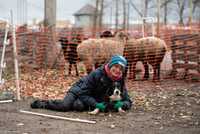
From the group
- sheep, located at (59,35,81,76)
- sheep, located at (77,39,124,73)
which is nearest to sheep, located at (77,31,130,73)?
sheep, located at (77,39,124,73)

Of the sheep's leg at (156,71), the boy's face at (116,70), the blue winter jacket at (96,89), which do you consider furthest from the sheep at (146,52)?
the boy's face at (116,70)

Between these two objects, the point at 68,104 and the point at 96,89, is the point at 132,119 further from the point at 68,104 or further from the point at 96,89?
the point at 68,104

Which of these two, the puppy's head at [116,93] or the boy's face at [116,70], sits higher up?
the boy's face at [116,70]

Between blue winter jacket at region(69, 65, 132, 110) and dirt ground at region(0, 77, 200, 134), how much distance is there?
0.22 metres

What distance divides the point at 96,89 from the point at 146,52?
530 cm

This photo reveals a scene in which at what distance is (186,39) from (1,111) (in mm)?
6764

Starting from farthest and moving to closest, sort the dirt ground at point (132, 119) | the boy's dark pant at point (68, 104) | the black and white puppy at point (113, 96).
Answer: the boy's dark pant at point (68, 104) < the black and white puppy at point (113, 96) < the dirt ground at point (132, 119)

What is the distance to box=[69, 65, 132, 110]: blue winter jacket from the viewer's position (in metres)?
8.23

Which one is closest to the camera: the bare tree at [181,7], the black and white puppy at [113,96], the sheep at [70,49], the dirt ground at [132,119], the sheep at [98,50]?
the dirt ground at [132,119]

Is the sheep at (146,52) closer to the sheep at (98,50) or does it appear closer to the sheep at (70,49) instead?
the sheep at (98,50)

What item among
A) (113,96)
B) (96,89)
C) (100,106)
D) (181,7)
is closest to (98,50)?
(96,89)

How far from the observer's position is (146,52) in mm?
13438

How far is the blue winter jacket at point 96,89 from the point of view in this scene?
8227 millimetres

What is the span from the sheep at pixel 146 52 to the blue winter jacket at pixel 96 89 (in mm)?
5013
